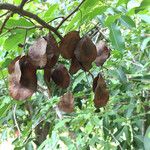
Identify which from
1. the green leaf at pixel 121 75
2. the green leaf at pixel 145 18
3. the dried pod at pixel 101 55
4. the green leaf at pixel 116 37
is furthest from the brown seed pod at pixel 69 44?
the green leaf at pixel 121 75

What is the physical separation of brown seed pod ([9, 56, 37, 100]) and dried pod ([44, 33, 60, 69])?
0.13 ft

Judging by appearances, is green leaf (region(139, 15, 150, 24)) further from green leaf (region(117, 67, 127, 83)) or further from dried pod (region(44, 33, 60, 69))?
dried pod (region(44, 33, 60, 69))

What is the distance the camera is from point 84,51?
0.75m

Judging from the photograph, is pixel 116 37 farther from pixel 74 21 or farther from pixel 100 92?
pixel 100 92

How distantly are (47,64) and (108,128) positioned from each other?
2.99 ft

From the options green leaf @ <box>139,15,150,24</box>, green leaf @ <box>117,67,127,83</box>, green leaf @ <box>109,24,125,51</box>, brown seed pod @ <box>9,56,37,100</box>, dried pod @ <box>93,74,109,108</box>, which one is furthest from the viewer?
green leaf @ <box>117,67,127,83</box>

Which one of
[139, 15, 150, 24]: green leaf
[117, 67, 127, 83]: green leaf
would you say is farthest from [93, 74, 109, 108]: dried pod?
[117, 67, 127, 83]: green leaf

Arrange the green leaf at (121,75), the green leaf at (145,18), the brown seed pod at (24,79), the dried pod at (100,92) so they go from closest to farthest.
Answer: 1. the brown seed pod at (24,79)
2. the dried pod at (100,92)
3. the green leaf at (145,18)
4. the green leaf at (121,75)

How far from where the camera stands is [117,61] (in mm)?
1514

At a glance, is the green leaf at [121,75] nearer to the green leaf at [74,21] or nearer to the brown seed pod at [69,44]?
the green leaf at [74,21]

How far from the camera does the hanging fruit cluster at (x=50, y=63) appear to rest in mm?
709

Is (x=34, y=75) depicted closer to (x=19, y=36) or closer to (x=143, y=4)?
(x=19, y=36)

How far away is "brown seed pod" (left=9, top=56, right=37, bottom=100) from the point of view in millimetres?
705

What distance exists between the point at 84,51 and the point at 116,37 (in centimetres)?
37
